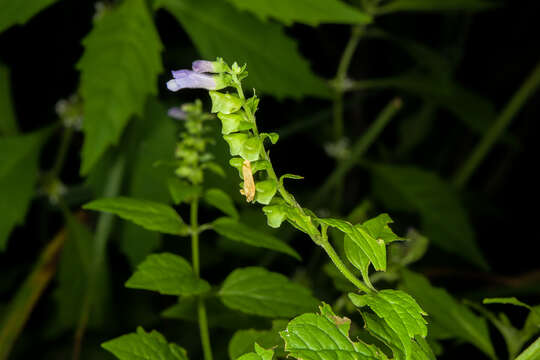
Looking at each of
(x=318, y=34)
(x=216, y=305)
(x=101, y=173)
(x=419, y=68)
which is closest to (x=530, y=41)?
(x=419, y=68)

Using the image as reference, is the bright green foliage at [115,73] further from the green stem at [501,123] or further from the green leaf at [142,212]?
the green stem at [501,123]

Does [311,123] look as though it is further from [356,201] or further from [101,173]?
[101,173]

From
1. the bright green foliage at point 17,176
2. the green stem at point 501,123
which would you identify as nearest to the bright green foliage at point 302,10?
the bright green foliage at point 17,176

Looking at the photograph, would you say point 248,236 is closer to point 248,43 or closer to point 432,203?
point 248,43

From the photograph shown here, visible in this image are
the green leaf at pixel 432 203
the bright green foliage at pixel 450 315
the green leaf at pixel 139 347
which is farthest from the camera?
the green leaf at pixel 432 203

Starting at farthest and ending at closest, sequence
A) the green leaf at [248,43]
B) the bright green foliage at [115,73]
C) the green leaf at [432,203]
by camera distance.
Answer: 1. the green leaf at [432,203]
2. the green leaf at [248,43]
3. the bright green foliage at [115,73]

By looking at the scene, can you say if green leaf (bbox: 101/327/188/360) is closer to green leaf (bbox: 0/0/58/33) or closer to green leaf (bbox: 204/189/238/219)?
green leaf (bbox: 204/189/238/219)
